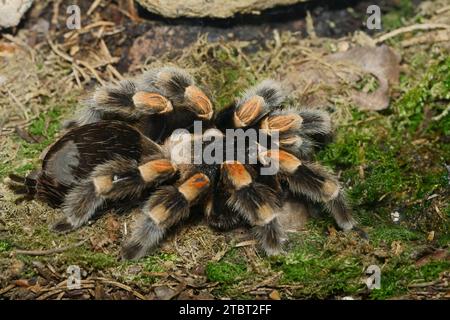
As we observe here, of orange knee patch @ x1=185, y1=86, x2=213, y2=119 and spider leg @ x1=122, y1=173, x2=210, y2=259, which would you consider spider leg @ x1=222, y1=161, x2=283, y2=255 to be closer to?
spider leg @ x1=122, y1=173, x2=210, y2=259

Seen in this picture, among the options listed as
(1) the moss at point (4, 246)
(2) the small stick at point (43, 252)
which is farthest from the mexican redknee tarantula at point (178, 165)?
(1) the moss at point (4, 246)

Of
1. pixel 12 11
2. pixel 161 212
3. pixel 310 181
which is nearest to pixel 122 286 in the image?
pixel 161 212

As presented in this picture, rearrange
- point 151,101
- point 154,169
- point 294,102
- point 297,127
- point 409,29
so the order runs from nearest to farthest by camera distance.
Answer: point 154,169 → point 151,101 → point 297,127 → point 294,102 → point 409,29

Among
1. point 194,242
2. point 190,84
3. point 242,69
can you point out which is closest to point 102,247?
point 194,242

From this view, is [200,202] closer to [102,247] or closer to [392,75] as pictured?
[102,247]

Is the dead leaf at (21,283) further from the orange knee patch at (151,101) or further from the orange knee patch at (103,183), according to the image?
the orange knee patch at (151,101)

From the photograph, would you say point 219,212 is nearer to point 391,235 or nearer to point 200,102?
point 200,102

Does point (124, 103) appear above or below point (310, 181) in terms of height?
above

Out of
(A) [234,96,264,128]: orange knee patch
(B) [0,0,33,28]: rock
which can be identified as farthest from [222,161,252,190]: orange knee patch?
(B) [0,0,33,28]: rock
